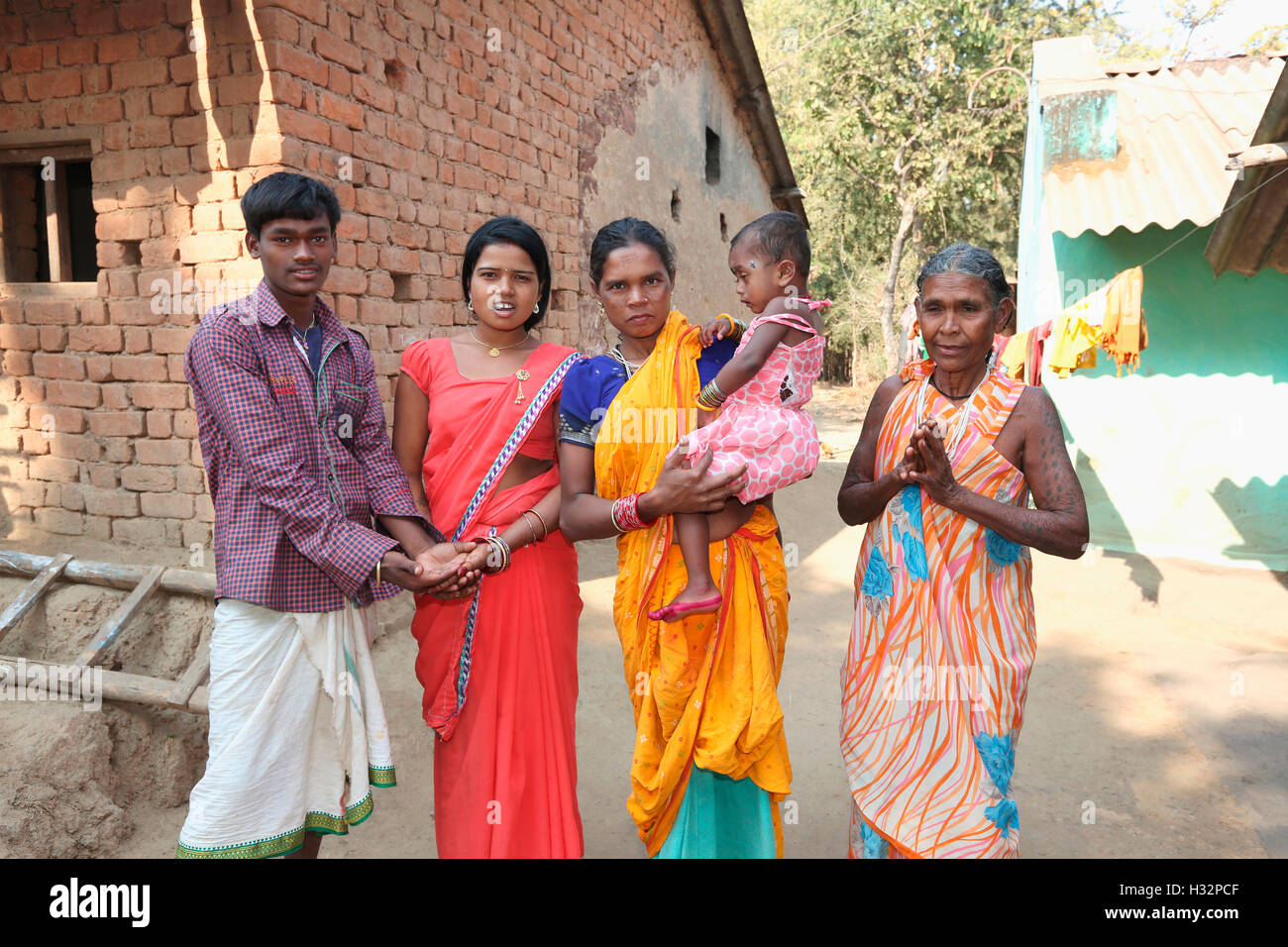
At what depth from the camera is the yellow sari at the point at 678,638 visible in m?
2.21

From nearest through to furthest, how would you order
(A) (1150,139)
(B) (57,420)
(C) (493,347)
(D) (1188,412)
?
1. (C) (493,347)
2. (B) (57,420)
3. (A) (1150,139)
4. (D) (1188,412)

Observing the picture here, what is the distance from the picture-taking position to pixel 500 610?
2436 millimetres

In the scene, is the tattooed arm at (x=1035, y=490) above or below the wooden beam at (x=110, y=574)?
above

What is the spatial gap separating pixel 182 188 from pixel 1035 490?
13.5 ft

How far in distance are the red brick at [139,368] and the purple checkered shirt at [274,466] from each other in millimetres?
2464

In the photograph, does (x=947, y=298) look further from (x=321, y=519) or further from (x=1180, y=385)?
(x=1180, y=385)

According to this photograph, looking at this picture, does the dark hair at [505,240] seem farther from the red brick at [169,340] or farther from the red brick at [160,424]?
the red brick at [160,424]

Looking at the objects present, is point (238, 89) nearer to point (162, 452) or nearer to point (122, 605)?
point (162, 452)

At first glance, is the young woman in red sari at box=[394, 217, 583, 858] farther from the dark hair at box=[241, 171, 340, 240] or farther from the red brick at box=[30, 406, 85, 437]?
the red brick at box=[30, 406, 85, 437]

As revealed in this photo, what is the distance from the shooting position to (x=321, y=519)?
86.9 inches

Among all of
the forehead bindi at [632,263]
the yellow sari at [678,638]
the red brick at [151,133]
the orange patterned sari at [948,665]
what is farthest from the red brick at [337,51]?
the orange patterned sari at [948,665]

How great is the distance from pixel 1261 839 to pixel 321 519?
3827 millimetres

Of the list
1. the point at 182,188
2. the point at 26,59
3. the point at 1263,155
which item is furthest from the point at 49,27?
the point at 1263,155
